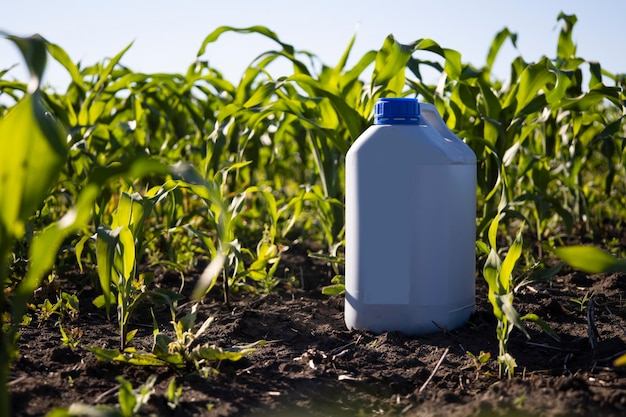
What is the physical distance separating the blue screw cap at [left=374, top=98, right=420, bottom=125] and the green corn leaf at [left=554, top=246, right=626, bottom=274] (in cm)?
61

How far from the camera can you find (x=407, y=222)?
170 cm

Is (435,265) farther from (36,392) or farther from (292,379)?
(36,392)

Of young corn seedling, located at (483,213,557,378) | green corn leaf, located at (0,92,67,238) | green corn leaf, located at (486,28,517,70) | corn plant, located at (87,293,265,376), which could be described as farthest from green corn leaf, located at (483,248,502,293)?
green corn leaf, located at (486,28,517,70)

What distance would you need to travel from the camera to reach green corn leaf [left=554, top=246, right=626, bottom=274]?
117 centimetres

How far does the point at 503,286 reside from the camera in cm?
153

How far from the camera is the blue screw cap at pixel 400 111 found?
1.68 meters

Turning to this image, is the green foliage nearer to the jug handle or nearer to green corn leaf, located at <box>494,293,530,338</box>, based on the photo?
green corn leaf, located at <box>494,293,530,338</box>

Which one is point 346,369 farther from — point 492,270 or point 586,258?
point 586,258

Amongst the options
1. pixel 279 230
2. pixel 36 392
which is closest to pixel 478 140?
pixel 279 230

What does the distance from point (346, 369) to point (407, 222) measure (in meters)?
0.39

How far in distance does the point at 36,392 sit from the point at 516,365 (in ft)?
3.39

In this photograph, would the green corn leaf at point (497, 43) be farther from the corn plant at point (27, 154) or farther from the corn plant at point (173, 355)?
the corn plant at point (27, 154)

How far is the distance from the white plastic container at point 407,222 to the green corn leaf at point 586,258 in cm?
54

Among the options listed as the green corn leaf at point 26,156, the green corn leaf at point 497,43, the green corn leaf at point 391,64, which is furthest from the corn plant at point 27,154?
Answer: the green corn leaf at point 497,43
